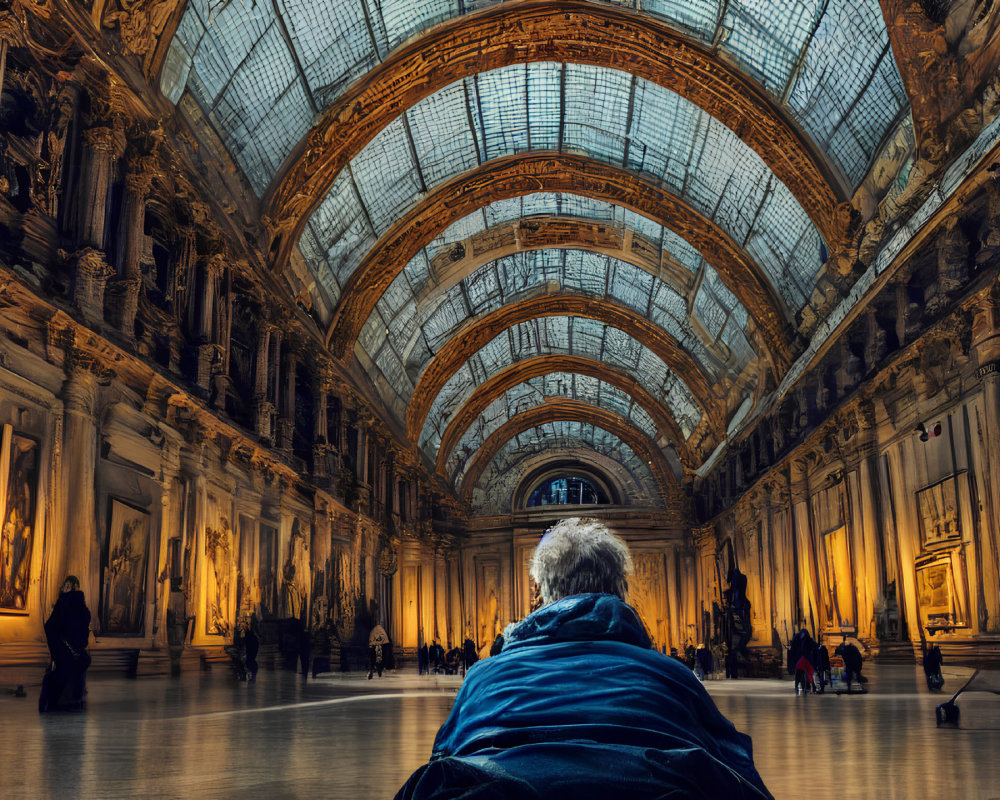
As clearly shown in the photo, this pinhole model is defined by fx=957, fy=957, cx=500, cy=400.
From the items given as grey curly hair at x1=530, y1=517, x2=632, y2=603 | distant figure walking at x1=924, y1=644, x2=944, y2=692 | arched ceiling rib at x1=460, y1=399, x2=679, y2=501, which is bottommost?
distant figure walking at x1=924, y1=644, x2=944, y2=692

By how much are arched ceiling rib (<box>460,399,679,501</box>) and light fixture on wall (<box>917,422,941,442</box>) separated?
2812 centimetres

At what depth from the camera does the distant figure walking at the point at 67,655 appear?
8766 mm

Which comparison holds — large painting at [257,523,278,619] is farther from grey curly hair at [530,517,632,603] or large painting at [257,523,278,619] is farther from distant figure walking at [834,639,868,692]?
grey curly hair at [530,517,632,603]

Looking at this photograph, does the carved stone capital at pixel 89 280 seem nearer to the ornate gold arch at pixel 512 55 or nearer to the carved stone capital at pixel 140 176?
the carved stone capital at pixel 140 176

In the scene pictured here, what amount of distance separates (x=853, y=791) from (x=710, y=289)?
24.3m

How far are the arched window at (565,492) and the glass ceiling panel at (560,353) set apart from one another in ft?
35.8

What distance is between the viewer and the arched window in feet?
159

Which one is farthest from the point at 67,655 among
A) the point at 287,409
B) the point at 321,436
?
the point at 321,436

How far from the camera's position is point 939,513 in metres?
14.2

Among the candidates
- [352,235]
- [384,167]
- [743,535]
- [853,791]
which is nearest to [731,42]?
[384,167]

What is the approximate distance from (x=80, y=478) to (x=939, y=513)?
11.9m

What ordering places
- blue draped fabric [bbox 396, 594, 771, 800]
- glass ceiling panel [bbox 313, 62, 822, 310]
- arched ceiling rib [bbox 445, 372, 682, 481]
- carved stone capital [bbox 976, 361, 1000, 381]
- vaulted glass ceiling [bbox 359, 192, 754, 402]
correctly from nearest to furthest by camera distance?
blue draped fabric [bbox 396, 594, 771, 800], carved stone capital [bbox 976, 361, 1000, 381], glass ceiling panel [bbox 313, 62, 822, 310], vaulted glass ceiling [bbox 359, 192, 754, 402], arched ceiling rib [bbox 445, 372, 682, 481]

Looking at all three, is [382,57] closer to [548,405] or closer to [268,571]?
[268,571]

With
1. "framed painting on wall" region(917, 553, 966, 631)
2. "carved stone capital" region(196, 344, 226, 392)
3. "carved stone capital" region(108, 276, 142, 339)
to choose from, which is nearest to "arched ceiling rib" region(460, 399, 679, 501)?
"carved stone capital" region(196, 344, 226, 392)
